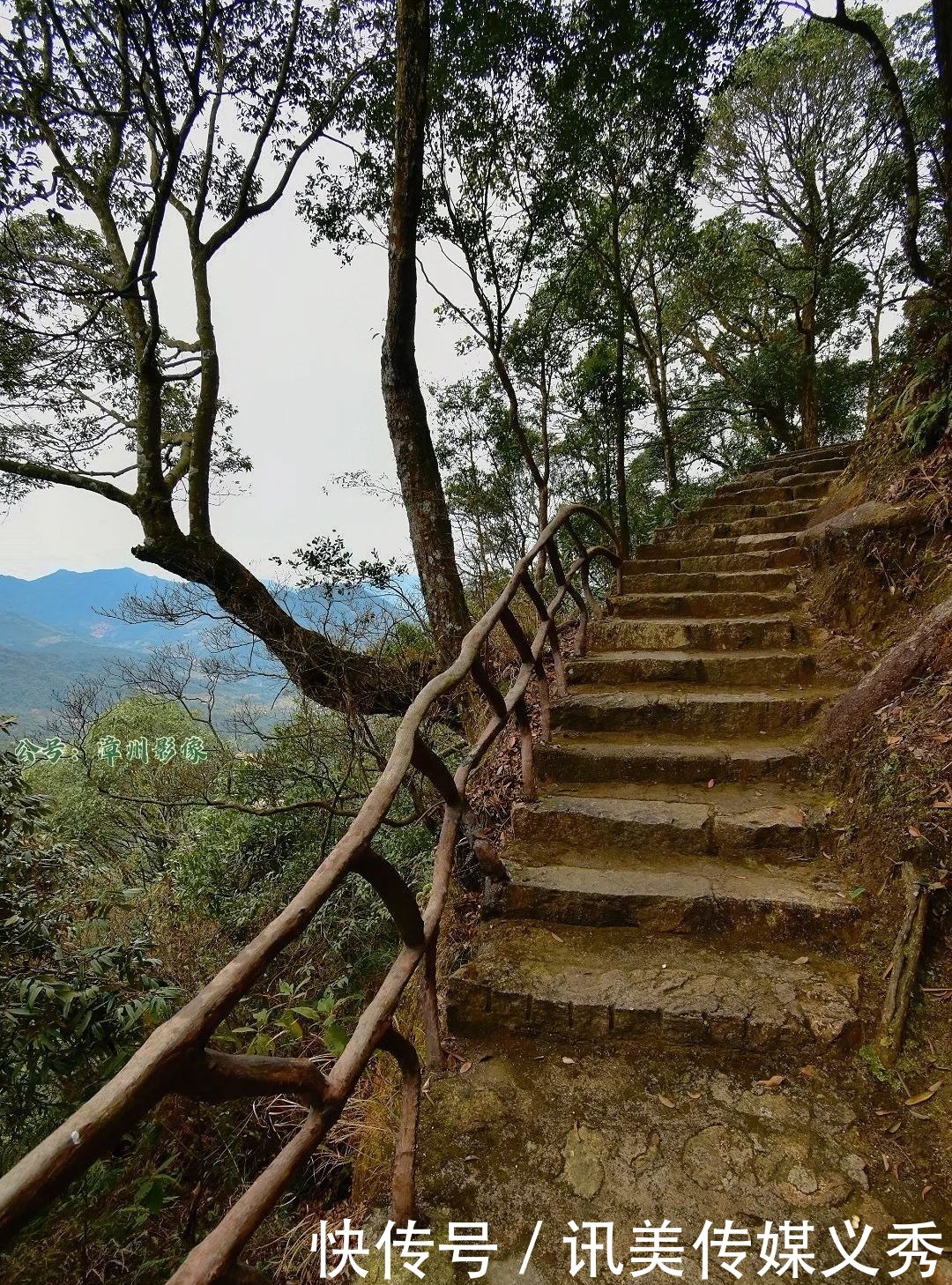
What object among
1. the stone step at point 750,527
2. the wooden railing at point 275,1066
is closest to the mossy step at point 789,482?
the stone step at point 750,527

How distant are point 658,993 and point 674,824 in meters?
0.68

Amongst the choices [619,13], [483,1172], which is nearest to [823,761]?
[483,1172]

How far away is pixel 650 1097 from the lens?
1552 mm

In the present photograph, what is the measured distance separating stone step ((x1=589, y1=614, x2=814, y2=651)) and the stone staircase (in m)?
0.01

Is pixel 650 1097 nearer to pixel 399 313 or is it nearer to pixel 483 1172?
pixel 483 1172

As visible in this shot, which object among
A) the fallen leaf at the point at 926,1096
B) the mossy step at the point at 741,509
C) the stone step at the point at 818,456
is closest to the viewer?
the fallen leaf at the point at 926,1096

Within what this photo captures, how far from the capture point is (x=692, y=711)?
288cm

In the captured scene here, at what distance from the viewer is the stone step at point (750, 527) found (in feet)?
16.3

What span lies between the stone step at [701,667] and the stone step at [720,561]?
4.25 feet

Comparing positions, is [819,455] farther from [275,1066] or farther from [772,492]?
[275,1066]

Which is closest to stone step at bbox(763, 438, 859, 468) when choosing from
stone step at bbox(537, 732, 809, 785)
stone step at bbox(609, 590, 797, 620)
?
stone step at bbox(609, 590, 797, 620)

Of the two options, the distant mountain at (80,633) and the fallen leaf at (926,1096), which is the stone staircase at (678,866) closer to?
the fallen leaf at (926,1096)

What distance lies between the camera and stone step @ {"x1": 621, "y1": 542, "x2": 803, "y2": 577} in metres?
4.33

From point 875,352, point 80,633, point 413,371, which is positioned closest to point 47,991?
point 413,371
